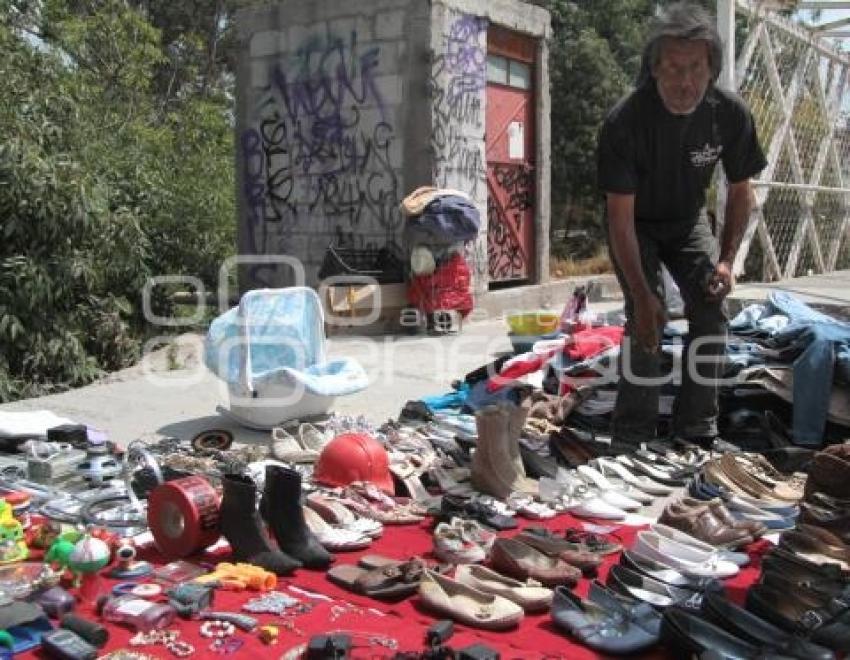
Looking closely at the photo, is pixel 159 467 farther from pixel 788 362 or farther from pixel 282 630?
pixel 788 362

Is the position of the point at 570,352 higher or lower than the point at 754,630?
higher

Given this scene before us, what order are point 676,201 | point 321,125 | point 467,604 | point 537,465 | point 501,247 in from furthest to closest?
point 501,247 < point 321,125 < point 676,201 < point 537,465 < point 467,604

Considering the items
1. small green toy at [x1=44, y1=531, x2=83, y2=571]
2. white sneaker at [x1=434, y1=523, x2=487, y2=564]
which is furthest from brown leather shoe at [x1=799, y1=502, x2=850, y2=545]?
small green toy at [x1=44, y1=531, x2=83, y2=571]

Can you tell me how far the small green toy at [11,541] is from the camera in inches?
123

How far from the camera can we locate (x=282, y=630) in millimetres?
2648

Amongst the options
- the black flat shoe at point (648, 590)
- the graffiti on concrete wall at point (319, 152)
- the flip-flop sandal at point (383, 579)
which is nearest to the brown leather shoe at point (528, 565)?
the black flat shoe at point (648, 590)

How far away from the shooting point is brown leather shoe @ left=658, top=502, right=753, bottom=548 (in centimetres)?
336

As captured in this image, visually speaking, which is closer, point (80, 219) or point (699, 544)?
point (699, 544)

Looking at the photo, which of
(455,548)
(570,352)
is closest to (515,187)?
(570,352)

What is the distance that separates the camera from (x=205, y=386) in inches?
263

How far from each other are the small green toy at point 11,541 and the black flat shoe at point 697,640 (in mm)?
2191

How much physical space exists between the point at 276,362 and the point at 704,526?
2972 millimetres

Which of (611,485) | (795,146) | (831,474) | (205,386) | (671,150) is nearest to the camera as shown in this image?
(831,474)

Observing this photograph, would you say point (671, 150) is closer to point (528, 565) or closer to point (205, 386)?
point (528, 565)
